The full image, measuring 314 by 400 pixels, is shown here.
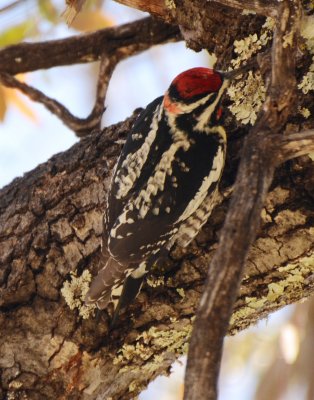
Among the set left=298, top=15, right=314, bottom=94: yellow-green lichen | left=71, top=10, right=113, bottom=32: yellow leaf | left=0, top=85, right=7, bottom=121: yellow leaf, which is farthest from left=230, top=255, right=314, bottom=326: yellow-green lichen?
left=71, top=10, right=113, bottom=32: yellow leaf

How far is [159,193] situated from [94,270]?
0.38m

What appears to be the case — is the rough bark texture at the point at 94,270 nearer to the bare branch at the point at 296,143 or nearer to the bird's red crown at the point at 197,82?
the bird's red crown at the point at 197,82

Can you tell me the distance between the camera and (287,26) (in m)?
2.15

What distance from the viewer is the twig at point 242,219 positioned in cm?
171

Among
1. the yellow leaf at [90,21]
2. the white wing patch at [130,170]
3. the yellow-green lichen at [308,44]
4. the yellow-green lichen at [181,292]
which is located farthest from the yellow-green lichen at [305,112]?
the yellow leaf at [90,21]

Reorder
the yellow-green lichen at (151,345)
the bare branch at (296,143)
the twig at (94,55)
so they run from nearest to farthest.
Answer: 1. the bare branch at (296,143)
2. the yellow-green lichen at (151,345)
3. the twig at (94,55)

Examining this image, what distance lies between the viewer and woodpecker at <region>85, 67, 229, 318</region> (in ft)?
8.78

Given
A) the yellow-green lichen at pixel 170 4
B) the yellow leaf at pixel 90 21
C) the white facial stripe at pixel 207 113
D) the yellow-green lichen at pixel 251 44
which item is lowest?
the white facial stripe at pixel 207 113

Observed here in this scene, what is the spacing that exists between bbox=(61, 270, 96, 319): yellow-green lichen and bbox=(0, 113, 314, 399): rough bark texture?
25 mm

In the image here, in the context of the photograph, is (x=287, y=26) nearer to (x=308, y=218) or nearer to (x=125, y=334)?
(x=308, y=218)

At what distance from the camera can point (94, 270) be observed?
2.80m

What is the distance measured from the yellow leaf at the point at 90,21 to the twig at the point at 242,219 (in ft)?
5.86

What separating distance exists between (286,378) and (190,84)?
174cm

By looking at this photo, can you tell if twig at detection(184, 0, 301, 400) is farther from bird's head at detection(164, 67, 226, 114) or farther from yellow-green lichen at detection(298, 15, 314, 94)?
bird's head at detection(164, 67, 226, 114)
